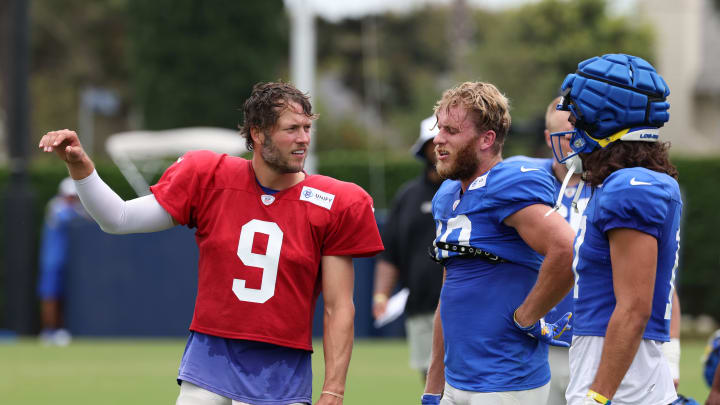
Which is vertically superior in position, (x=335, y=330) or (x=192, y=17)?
(x=192, y=17)

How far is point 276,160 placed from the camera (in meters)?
4.80

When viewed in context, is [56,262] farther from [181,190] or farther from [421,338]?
[181,190]

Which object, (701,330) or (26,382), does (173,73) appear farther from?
(26,382)

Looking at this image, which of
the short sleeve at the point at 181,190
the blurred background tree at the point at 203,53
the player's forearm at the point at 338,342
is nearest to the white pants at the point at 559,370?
the player's forearm at the point at 338,342

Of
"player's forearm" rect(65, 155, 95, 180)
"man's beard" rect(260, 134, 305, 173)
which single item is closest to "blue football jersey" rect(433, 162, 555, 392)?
"man's beard" rect(260, 134, 305, 173)

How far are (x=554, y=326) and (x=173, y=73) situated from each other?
23.9 metres

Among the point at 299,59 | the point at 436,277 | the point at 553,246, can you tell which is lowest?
the point at 436,277

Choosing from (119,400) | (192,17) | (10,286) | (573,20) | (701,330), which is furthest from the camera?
(573,20)

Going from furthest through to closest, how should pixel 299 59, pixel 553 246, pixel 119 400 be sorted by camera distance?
pixel 299 59 < pixel 119 400 < pixel 553 246

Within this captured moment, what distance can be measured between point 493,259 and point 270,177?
101 centimetres

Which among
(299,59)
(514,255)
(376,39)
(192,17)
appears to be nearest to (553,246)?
(514,255)

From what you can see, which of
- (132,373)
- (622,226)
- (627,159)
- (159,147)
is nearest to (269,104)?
(627,159)

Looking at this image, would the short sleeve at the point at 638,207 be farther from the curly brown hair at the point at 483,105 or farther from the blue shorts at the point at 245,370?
the blue shorts at the point at 245,370

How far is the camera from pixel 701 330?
18391 millimetres
